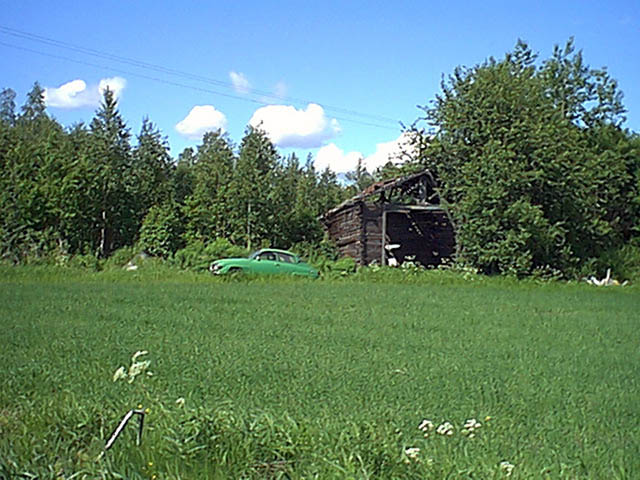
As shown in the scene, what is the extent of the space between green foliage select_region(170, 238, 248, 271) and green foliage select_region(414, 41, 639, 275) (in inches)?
347

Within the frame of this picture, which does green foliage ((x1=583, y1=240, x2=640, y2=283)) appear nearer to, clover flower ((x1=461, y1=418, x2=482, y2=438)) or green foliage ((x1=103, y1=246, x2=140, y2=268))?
green foliage ((x1=103, y1=246, x2=140, y2=268))

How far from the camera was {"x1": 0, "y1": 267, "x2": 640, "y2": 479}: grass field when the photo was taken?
500 cm

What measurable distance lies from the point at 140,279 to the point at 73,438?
19273 mm

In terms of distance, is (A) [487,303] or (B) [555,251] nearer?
(A) [487,303]

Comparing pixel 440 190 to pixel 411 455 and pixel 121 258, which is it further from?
pixel 411 455

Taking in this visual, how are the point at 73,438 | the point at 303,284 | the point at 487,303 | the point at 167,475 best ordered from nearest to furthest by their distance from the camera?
1. the point at 167,475
2. the point at 73,438
3. the point at 487,303
4. the point at 303,284

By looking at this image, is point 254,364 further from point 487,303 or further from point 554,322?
point 487,303

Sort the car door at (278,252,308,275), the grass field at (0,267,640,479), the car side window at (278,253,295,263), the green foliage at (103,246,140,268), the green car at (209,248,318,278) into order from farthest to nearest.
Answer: the green foliage at (103,246,140,268) → the car side window at (278,253,295,263) → the car door at (278,252,308,275) → the green car at (209,248,318,278) → the grass field at (0,267,640,479)

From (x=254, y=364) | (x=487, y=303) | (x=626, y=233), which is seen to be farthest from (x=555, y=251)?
(x=254, y=364)

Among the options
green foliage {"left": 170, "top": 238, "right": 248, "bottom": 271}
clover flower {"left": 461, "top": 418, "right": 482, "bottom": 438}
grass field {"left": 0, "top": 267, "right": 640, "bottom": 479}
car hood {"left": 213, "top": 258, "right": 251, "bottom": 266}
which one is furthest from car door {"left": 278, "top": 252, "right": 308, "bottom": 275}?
clover flower {"left": 461, "top": 418, "right": 482, "bottom": 438}

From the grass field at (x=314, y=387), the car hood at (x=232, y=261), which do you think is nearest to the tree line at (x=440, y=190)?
the car hood at (x=232, y=261)

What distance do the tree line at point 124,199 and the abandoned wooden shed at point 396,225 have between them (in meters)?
3.10

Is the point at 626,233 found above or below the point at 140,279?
above

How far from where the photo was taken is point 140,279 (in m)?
24.2
